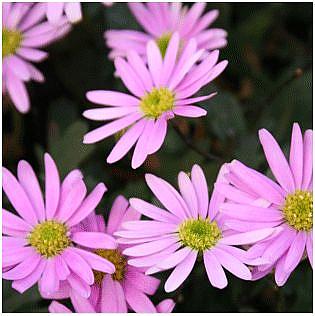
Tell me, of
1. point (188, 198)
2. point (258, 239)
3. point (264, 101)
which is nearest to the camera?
point (258, 239)

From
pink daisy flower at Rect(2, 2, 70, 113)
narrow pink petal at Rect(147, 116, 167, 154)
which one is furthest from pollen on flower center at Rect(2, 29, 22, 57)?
narrow pink petal at Rect(147, 116, 167, 154)

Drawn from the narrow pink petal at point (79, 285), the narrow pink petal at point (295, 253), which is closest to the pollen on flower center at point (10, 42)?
the narrow pink petal at point (79, 285)

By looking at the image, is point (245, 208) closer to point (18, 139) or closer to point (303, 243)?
point (303, 243)

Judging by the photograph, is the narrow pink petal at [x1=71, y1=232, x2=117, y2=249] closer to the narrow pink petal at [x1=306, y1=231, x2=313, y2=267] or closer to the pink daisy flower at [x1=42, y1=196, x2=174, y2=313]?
the pink daisy flower at [x1=42, y1=196, x2=174, y2=313]

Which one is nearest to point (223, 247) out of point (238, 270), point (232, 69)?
point (238, 270)

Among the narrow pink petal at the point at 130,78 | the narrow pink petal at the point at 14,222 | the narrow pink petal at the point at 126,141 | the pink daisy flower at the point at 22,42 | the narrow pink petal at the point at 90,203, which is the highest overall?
the pink daisy flower at the point at 22,42

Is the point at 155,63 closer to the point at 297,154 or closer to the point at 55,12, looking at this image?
the point at 55,12

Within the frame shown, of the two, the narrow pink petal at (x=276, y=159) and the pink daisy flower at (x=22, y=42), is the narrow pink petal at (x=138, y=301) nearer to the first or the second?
the narrow pink petal at (x=276, y=159)
